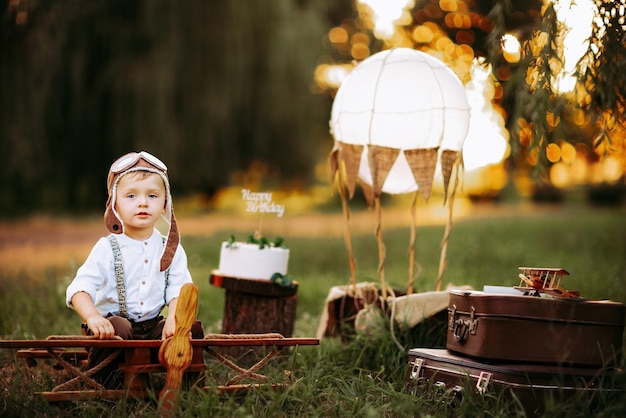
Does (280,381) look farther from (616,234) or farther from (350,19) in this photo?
(350,19)

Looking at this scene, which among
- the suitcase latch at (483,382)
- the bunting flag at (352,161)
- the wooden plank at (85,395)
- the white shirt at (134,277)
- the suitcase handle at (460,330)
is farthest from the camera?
the bunting flag at (352,161)

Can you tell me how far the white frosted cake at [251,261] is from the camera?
14.5ft

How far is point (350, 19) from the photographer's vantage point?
2466 cm

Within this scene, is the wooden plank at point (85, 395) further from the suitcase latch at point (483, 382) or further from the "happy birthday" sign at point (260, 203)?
the "happy birthday" sign at point (260, 203)

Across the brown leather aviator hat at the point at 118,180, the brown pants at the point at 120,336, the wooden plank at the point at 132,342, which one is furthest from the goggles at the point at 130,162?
the wooden plank at the point at 132,342

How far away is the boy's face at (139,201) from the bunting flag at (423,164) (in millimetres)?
1706

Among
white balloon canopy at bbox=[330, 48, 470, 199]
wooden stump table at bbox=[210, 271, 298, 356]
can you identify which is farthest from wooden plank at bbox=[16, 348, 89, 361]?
white balloon canopy at bbox=[330, 48, 470, 199]

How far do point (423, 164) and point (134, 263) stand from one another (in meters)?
1.93

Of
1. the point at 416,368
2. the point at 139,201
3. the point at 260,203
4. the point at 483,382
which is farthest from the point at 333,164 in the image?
the point at 483,382

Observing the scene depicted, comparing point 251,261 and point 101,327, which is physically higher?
point 251,261

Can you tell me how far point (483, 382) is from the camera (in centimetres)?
322

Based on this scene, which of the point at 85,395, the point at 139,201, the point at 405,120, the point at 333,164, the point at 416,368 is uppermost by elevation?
the point at 405,120

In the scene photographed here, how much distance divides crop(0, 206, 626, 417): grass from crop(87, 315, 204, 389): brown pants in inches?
5.4

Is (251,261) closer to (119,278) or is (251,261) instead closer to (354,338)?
(354,338)
